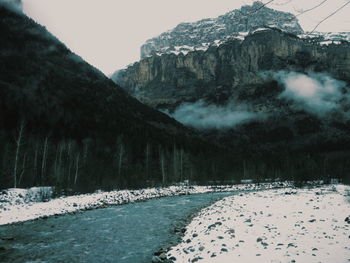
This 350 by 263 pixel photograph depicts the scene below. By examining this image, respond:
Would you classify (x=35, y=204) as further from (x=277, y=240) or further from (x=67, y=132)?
(x=67, y=132)

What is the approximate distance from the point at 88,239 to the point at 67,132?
271 feet

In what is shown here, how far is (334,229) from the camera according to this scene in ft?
34.1

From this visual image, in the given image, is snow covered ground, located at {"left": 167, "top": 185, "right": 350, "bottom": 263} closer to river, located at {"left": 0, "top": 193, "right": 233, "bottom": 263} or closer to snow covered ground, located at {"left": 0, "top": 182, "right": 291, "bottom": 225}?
river, located at {"left": 0, "top": 193, "right": 233, "bottom": 263}

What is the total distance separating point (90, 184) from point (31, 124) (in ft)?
155

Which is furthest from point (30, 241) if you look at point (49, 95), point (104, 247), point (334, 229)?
point (49, 95)

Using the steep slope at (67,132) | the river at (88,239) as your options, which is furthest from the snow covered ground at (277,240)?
the steep slope at (67,132)

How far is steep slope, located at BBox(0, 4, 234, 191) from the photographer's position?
52.4 metres

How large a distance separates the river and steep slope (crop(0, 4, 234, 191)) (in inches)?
865

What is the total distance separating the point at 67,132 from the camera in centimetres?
9162

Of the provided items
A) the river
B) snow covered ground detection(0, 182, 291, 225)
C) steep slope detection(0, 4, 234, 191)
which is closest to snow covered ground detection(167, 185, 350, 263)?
the river

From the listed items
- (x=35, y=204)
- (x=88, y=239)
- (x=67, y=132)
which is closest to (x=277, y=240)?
(x=88, y=239)

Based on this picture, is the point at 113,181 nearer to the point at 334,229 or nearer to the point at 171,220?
the point at 171,220

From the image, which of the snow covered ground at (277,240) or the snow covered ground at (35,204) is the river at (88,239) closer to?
the snow covered ground at (277,240)

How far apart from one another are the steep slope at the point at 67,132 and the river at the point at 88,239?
72.1 ft
